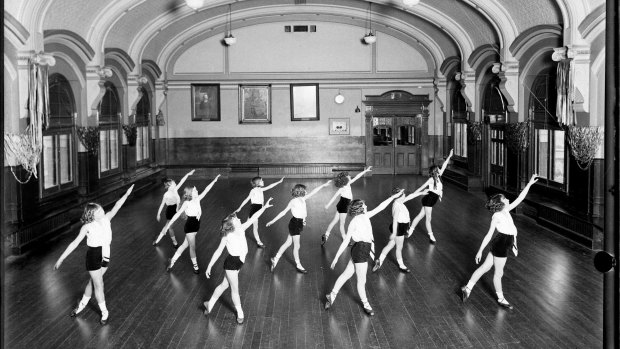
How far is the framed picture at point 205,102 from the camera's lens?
2056cm

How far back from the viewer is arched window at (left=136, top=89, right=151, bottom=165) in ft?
60.0

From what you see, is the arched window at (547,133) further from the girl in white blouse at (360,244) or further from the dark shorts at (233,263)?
the dark shorts at (233,263)

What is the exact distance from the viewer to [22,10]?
9.64 meters

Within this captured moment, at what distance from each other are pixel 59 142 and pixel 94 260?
6922 mm

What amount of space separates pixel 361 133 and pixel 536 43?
8933 millimetres

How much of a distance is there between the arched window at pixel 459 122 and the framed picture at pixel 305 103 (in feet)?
15.2

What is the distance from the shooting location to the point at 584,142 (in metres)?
9.99

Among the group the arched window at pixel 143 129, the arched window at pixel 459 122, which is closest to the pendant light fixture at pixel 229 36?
the arched window at pixel 143 129

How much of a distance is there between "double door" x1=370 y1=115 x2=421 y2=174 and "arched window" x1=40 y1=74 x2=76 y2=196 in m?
10.8

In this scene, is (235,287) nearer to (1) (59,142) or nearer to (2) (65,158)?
(1) (59,142)

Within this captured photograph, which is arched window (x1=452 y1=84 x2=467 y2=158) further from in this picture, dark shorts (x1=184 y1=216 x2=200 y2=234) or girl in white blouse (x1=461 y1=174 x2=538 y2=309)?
dark shorts (x1=184 y1=216 x2=200 y2=234)

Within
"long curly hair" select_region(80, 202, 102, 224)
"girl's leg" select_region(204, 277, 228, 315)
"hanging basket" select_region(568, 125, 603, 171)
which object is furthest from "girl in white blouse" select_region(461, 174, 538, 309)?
"long curly hair" select_region(80, 202, 102, 224)

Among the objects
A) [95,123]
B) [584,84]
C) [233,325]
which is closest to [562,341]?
[233,325]

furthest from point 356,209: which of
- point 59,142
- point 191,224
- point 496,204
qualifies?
→ point 59,142
